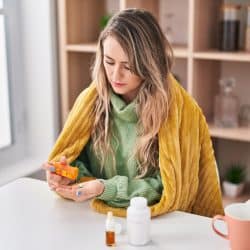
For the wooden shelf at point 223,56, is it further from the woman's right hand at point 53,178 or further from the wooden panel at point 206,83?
the woman's right hand at point 53,178

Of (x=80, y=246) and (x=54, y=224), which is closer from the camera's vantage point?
(x=80, y=246)

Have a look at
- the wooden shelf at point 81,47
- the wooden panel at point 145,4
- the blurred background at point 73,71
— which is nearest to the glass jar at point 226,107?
the blurred background at point 73,71

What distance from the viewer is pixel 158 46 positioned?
56.1 inches

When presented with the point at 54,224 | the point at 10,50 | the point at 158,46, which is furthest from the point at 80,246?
the point at 10,50

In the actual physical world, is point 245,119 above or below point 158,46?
below

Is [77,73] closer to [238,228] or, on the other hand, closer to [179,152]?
[179,152]

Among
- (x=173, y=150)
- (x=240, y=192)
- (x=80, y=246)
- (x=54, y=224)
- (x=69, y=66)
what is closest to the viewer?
(x=80, y=246)

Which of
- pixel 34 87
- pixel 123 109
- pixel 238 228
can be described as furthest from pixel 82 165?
pixel 34 87

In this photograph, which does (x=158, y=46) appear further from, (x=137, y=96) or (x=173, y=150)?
(x=173, y=150)

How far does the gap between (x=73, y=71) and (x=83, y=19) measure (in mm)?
272

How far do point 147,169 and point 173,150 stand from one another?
0.34 ft

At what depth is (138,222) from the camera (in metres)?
1.22

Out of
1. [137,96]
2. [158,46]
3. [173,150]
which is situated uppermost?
[158,46]

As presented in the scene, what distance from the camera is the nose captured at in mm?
1406
